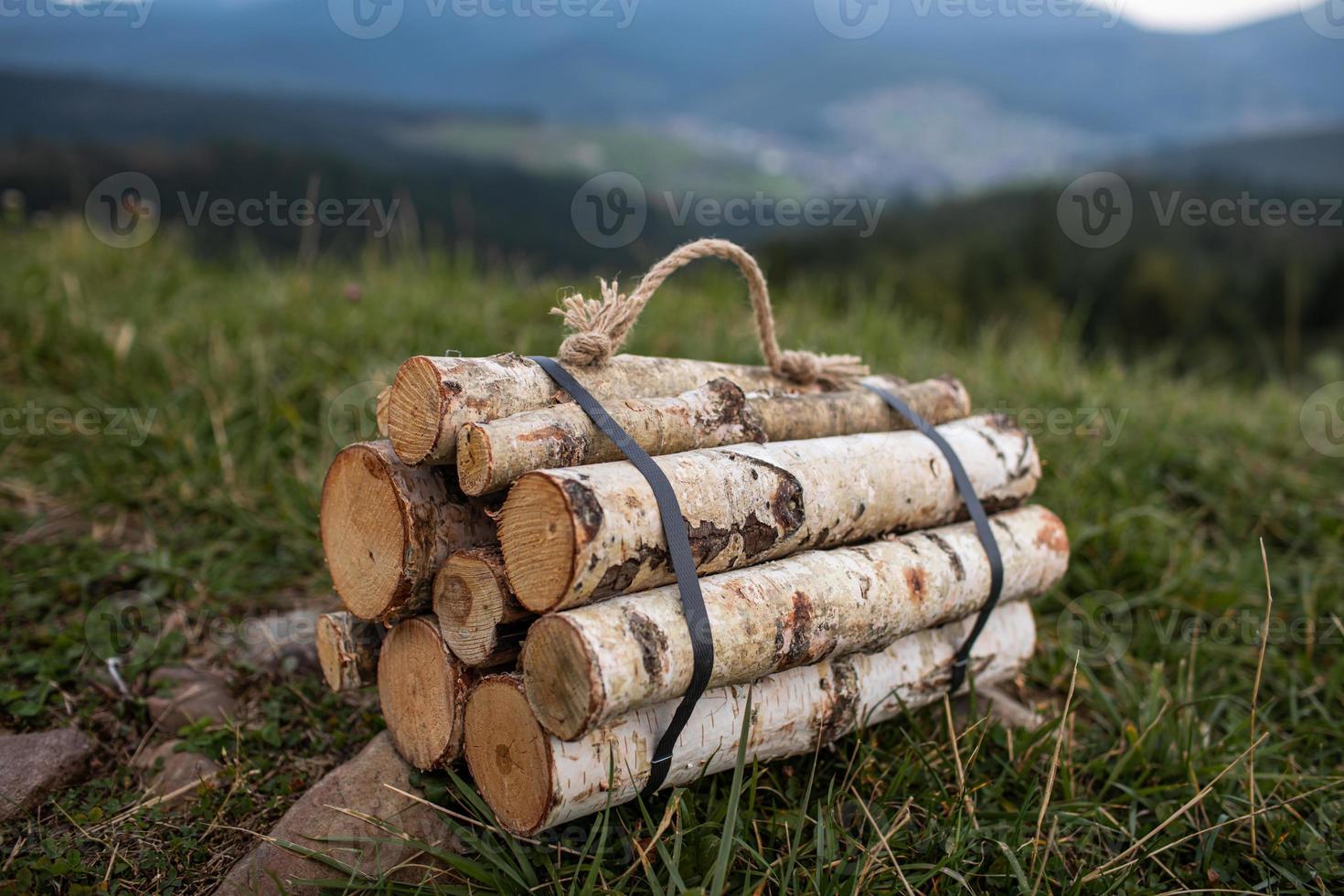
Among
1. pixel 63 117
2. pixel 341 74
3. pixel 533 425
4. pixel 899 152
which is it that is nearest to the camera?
pixel 533 425

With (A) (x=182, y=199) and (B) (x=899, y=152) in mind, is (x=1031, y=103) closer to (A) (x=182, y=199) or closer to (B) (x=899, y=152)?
(B) (x=899, y=152)

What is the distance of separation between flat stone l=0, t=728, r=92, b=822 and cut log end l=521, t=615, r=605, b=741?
142 centimetres

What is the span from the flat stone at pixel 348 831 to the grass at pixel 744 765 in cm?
7

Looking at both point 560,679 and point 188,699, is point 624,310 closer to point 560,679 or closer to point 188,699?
point 560,679

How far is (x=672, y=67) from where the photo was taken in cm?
14238

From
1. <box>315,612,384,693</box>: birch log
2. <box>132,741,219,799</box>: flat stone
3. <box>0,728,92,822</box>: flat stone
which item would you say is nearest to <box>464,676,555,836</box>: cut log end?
<box>315,612,384,693</box>: birch log

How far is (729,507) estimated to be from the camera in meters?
1.90

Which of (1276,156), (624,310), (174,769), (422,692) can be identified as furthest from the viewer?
(1276,156)

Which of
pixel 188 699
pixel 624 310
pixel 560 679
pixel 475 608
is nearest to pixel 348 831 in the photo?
pixel 475 608

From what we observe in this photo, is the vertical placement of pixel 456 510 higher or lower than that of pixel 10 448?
higher

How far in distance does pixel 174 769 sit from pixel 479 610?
3.79ft

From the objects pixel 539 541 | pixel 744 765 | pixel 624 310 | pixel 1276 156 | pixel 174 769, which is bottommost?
pixel 174 769

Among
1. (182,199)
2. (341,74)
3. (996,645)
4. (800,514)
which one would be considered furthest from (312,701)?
(341,74)

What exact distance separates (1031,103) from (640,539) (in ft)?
600
